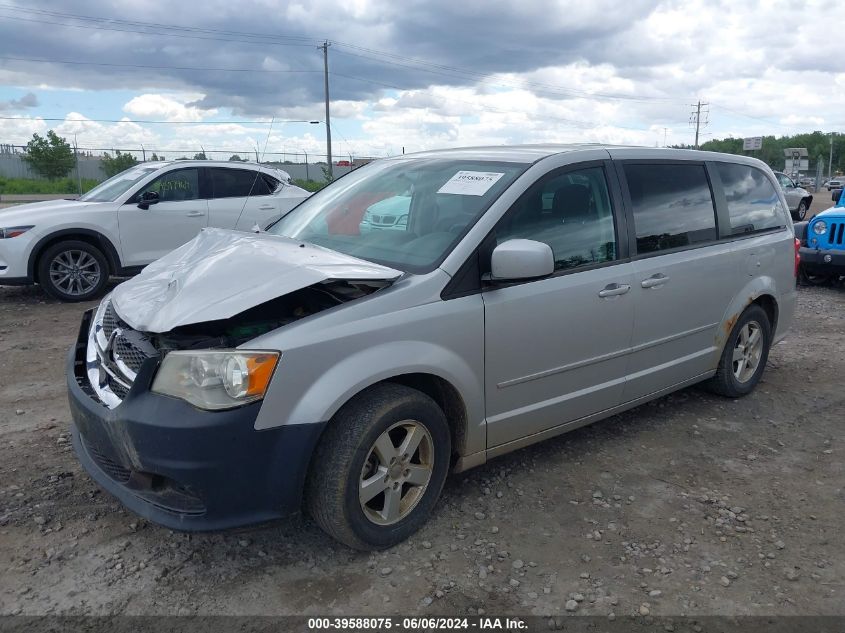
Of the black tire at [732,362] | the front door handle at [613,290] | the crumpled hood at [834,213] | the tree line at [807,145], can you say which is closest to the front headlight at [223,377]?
the front door handle at [613,290]

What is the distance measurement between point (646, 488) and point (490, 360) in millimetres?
1238

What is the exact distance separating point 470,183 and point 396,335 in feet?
3.53

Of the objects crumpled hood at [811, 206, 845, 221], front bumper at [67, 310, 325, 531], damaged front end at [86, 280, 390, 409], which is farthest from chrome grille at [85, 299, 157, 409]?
crumpled hood at [811, 206, 845, 221]

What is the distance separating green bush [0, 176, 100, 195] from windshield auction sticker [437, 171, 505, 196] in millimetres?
33245

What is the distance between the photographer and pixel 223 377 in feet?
8.67

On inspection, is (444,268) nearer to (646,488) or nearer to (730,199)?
(646,488)

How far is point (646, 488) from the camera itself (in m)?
3.80

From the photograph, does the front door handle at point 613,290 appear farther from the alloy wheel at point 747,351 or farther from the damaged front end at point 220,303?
the alloy wheel at point 747,351

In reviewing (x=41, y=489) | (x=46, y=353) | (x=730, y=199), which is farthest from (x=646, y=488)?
(x=46, y=353)

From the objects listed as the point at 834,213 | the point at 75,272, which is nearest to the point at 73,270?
the point at 75,272

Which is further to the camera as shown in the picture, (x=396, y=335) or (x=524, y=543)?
(x=524, y=543)

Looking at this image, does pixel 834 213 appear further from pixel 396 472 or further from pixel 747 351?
pixel 396 472

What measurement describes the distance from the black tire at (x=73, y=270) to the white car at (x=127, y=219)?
11mm

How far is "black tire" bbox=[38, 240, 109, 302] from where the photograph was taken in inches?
322
